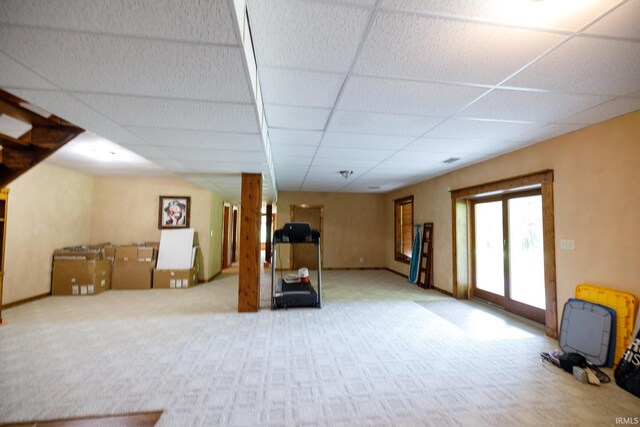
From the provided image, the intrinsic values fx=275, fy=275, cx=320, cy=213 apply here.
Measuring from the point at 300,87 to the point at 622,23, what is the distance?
1892mm

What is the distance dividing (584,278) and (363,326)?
256cm

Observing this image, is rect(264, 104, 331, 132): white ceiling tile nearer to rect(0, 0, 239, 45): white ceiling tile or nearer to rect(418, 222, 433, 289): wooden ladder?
rect(0, 0, 239, 45): white ceiling tile

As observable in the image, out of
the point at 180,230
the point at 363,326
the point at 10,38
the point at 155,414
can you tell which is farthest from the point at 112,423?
the point at 180,230

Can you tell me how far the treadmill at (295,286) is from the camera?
454 cm

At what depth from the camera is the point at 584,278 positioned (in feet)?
9.92

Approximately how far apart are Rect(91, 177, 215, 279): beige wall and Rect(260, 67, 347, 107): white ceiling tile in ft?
16.7

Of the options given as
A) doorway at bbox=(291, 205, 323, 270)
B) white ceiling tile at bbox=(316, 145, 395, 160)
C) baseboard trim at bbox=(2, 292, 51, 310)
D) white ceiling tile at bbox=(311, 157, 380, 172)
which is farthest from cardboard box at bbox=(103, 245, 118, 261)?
white ceiling tile at bbox=(316, 145, 395, 160)

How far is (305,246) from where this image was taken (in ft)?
28.8

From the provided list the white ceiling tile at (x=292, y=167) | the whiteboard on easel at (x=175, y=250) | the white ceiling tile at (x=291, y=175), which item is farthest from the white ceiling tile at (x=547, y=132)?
the whiteboard on easel at (x=175, y=250)

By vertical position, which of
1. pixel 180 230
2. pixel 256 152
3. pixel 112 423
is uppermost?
pixel 256 152

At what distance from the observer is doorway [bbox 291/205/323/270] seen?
8719 mm

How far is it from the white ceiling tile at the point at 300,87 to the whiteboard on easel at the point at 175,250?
485 cm

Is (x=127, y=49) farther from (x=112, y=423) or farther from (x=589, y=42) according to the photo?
(x=589, y=42)

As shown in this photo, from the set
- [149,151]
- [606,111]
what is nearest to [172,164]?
[149,151]
